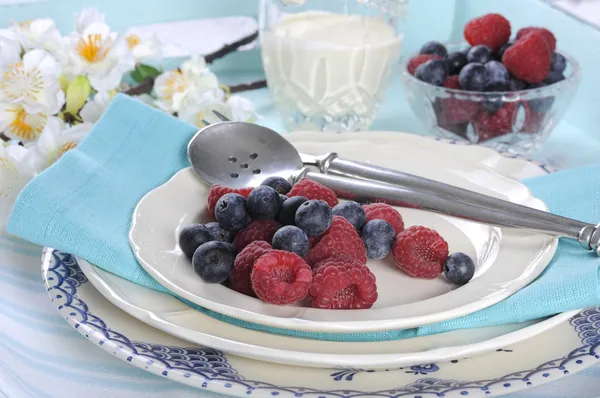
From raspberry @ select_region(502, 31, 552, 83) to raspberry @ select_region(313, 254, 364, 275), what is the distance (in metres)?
0.50

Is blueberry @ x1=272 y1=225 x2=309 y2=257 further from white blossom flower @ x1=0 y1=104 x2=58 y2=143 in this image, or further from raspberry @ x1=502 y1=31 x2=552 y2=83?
raspberry @ x1=502 y1=31 x2=552 y2=83

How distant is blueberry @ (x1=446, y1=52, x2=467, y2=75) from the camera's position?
43.1 inches

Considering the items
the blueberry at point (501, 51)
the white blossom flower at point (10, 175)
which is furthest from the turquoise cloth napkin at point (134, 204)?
the blueberry at point (501, 51)

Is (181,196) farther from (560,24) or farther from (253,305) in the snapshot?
(560,24)

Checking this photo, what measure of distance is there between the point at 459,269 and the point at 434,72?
17.6 inches

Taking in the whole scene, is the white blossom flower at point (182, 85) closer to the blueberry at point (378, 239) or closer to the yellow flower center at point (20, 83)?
the yellow flower center at point (20, 83)

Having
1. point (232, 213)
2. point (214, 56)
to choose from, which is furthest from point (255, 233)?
point (214, 56)

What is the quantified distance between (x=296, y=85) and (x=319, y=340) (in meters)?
0.60

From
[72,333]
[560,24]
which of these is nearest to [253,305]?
[72,333]

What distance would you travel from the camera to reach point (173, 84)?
106 centimetres

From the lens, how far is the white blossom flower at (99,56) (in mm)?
987

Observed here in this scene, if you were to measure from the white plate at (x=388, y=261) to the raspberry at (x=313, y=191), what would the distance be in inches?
3.3

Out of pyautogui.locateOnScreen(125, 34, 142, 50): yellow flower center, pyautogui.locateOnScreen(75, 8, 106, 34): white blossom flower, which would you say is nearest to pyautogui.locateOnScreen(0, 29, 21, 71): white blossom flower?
pyautogui.locateOnScreen(75, 8, 106, 34): white blossom flower

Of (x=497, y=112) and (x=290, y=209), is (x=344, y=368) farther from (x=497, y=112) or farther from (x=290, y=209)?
(x=497, y=112)
